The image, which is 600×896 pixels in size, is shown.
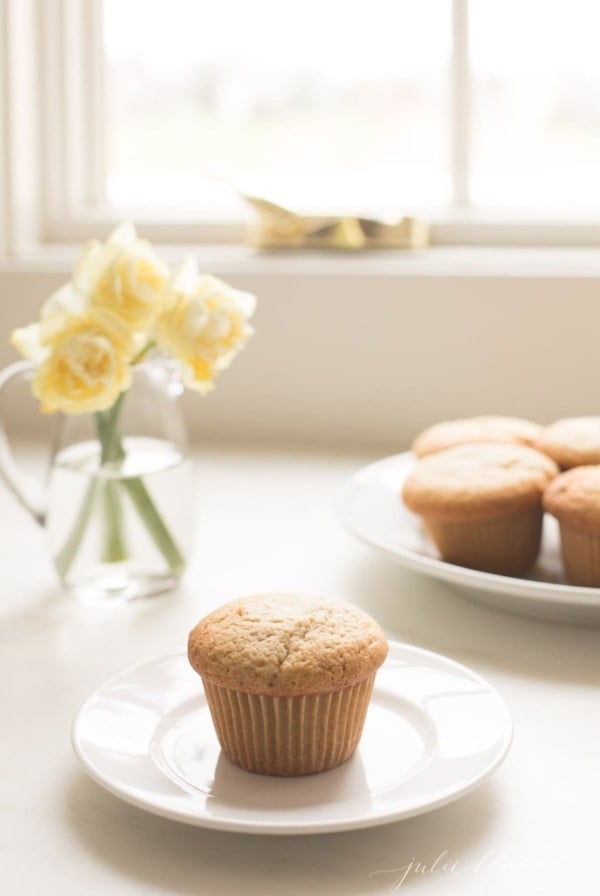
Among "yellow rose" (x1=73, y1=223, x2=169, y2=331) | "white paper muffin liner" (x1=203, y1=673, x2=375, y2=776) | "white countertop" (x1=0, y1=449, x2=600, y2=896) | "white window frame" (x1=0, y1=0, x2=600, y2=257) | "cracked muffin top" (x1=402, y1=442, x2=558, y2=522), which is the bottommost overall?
"white countertop" (x1=0, y1=449, x2=600, y2=896)

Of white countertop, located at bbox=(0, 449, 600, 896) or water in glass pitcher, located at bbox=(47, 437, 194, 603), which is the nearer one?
white countertop, located at bbox=(0, 449, 600, 896)

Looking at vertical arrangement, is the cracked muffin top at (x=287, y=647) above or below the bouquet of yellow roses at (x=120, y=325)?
below

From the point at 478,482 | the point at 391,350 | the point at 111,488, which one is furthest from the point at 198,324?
the point at 391,350

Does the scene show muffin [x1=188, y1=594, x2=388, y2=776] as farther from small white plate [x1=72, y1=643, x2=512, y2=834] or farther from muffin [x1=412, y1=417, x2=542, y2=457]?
muffin [x1=412, y1=417, x2=542, y2=457]

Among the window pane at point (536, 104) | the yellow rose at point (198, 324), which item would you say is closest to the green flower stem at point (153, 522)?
the yellow rose at point (198, 324)

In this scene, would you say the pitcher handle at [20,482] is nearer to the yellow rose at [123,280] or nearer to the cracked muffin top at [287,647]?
the yellow rose at [123,280]

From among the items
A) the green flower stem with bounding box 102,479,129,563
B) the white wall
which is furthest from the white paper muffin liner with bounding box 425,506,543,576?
the white wall

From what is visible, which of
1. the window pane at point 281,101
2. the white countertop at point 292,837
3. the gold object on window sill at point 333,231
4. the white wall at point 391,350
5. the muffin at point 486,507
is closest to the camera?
the white countertop at point 292,837

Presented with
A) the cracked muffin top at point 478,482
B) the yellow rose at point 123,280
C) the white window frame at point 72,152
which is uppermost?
the white window frame at point 72,152
